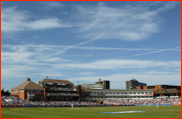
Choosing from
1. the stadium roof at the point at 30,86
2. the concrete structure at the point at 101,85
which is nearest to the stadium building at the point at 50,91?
the stadium roof at the point at 30,86

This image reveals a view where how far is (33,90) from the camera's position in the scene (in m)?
94.9

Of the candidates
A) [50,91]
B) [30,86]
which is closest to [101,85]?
[50,91]

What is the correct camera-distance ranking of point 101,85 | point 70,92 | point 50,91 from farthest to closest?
1. point 101,85
2. point 70,92
3. point 50,91

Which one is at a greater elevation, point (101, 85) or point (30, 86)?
point (30, 86)

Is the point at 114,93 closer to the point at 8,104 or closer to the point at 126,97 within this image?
the point at 126,97

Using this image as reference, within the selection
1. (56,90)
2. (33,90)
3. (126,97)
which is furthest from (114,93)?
(33,90)

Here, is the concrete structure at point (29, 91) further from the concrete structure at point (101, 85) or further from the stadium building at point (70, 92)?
the concrete structure at point (101, 85)

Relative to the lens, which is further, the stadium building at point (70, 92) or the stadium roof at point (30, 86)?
the stadium building at point (70, 92)

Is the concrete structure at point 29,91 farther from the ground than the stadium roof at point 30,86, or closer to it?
closer to it

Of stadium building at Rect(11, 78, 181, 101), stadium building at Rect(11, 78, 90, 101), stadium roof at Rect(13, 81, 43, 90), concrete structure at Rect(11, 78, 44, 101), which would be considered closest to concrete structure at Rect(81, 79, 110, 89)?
stadium building at Rect(11, 78, 181, 101)

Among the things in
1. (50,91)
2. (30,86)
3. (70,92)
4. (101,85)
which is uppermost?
(30,86)

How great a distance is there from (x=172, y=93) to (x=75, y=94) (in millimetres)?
58341

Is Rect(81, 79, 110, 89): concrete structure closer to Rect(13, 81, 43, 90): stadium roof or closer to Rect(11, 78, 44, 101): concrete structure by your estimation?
Rect(13, 81, 43, 90): stadium roof

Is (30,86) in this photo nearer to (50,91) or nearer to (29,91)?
(29,91)
